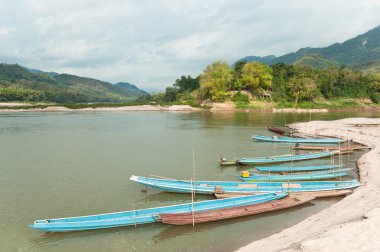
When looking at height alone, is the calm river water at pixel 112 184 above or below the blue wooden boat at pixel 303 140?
below

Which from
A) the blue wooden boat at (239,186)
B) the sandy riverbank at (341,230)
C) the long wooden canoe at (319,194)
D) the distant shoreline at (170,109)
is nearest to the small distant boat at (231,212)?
the long wooden canoe at (319,194)

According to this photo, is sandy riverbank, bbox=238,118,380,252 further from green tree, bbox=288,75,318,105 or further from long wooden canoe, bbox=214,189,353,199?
green tree, bbox=288,75,318,105

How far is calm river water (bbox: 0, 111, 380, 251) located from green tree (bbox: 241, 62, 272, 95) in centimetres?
6731

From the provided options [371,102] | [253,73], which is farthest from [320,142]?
[371,102]

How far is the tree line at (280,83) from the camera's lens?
117 m

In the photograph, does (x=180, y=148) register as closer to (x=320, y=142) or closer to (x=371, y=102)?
(x=320, y=142)

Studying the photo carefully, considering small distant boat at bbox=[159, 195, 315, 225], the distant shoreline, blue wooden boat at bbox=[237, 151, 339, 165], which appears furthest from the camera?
the distant shoreline

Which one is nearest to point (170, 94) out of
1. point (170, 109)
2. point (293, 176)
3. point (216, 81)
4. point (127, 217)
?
point (170, 109)

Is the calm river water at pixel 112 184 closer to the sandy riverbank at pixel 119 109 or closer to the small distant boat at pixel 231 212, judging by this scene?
the small distant boat at pixel 231 212

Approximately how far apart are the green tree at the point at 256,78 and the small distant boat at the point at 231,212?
9970 centimetres

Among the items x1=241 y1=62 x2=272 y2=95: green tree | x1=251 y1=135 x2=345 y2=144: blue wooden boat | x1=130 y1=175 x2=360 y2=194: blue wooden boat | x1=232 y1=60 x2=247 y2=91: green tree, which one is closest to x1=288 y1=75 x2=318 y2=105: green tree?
x1=241 y1=62 x2=272 y2=95: green tree

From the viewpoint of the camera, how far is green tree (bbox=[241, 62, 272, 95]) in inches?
4619

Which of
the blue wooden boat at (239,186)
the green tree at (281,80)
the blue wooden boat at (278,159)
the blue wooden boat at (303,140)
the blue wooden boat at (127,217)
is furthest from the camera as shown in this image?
the green tree at (281,80)

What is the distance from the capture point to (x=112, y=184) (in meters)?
26.4
